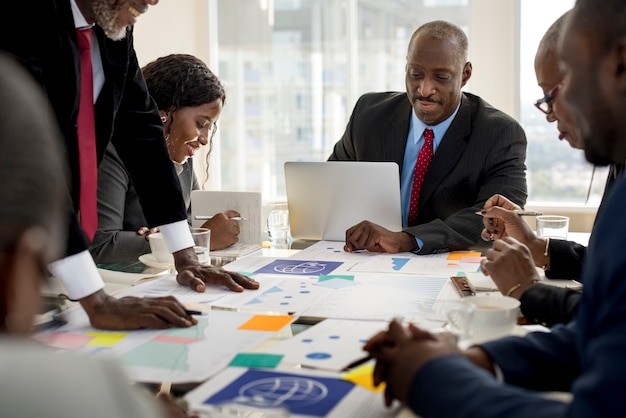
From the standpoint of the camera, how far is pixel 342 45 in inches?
236

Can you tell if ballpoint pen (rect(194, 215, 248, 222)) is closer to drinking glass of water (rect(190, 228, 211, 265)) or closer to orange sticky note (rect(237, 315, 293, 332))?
drinking glass of water (rect(190, 228, 211, 265))

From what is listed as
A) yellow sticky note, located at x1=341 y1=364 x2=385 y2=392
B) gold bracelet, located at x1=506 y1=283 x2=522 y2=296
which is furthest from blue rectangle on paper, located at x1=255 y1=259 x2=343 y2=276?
yellow sticky note, located at x1=341 y1=364 x2=385 y2=392

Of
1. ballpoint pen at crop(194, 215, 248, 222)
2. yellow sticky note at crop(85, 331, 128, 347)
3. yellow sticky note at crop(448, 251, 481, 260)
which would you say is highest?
ballpoint pen at crop(194, 215, 248, 222)

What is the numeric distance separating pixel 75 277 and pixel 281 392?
681mm

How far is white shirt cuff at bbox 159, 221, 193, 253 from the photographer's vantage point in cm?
229

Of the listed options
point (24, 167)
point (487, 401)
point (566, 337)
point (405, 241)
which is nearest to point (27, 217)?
point (24, 167)

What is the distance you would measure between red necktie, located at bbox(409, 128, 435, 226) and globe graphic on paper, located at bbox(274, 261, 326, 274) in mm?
828

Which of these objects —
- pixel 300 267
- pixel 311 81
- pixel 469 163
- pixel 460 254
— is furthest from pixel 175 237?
pixel 311 81

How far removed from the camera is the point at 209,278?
211 cm

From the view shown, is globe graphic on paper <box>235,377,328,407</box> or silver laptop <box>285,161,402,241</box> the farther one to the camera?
silver laptop <box>285,161,402,241</box>

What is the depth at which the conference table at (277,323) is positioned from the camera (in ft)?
4.38

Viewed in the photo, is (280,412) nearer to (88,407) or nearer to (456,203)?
(88,407)

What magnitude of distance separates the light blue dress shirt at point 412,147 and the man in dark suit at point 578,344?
184 cm

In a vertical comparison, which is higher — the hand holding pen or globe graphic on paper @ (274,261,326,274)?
the hand holding pen
